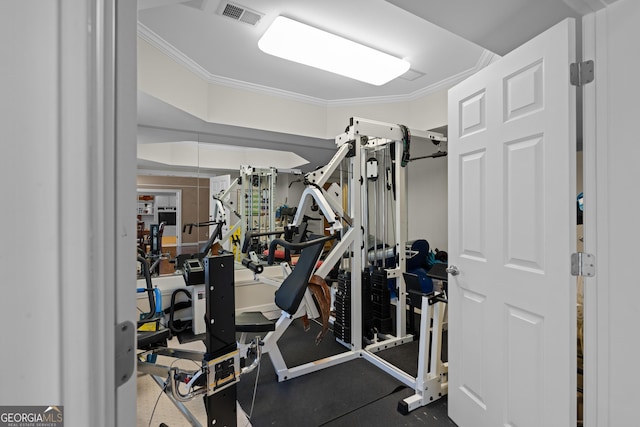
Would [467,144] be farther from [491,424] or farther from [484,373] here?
[491,424]

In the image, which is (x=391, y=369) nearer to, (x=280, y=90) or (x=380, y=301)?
(x=380, y=301)

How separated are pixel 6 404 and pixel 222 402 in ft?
3.97

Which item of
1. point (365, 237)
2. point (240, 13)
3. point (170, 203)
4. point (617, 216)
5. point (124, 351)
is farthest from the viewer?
point (170, 203)

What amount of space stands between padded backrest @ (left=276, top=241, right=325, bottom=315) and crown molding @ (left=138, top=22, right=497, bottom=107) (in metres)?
1.94

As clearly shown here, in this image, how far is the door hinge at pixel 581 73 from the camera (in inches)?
46.8

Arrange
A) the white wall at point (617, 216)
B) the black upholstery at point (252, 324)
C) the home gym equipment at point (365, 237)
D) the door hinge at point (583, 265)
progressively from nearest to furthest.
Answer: the white wall at point (617, 216)
the door hinge at point (583, 265)
the black upholstery at point (252, 324)
the home gym equipment at point (365, 237)

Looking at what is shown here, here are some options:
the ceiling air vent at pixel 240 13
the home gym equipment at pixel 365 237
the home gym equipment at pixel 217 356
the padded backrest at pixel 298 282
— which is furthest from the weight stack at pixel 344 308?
the ceiling air vent at pixel 240 13

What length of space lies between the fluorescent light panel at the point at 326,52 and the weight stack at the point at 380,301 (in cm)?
190

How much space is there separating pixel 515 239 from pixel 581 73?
30.1 inches

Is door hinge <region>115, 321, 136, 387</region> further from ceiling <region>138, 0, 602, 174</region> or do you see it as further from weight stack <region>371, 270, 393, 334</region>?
weight stack <region>371, 270, 393, 334</region>

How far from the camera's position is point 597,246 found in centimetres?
117

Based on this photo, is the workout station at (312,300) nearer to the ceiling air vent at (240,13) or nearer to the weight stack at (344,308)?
the weight stack at (344,308)

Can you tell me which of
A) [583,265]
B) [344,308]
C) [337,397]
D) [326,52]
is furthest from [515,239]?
[326,52]

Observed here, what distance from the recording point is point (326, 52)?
2.32 m
